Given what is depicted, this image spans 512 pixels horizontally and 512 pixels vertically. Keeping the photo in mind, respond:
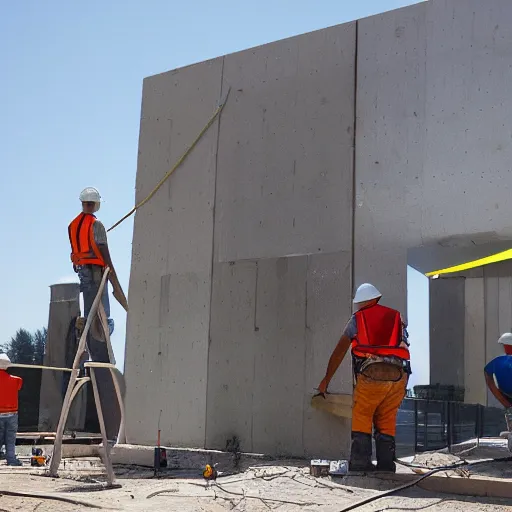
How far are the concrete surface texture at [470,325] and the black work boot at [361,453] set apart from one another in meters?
1.53

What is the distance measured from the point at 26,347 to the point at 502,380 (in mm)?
13829

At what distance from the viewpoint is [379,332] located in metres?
5.51

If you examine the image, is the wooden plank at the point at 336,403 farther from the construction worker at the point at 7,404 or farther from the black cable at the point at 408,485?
the construction worker at the point at 7,404

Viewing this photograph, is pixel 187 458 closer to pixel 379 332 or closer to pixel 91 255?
pixel 91 255

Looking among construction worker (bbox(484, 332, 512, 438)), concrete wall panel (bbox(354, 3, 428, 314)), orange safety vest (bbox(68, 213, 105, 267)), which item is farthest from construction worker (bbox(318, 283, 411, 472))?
orange safety vest (bbox(68, 213, 105, 267))

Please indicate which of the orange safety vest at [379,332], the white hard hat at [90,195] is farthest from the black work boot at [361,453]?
the white hard hat at [90,195]

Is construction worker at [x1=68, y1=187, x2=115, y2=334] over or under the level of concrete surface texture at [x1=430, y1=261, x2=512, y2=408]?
over

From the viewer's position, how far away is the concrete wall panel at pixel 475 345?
6875mm

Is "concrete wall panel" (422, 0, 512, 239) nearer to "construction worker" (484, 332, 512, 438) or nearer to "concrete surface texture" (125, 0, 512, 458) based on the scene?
"concrete surface texture" (125, 0, 512, 458)

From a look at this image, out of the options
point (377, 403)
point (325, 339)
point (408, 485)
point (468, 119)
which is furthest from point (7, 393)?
point (468, 119)

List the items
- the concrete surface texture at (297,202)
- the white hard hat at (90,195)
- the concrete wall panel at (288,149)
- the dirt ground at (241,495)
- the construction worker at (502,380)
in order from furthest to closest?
the concrete wall panel at (288,149)
the white hard hat at (90,195)
the concrete surface texture at (297,202)
the construction worker at (502,380)
the dirt ground at (241,495)

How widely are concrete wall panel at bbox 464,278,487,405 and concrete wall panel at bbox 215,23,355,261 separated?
129cm

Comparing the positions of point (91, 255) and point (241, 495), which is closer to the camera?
point (241, 495)

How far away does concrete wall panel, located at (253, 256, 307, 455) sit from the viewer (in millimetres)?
6895
